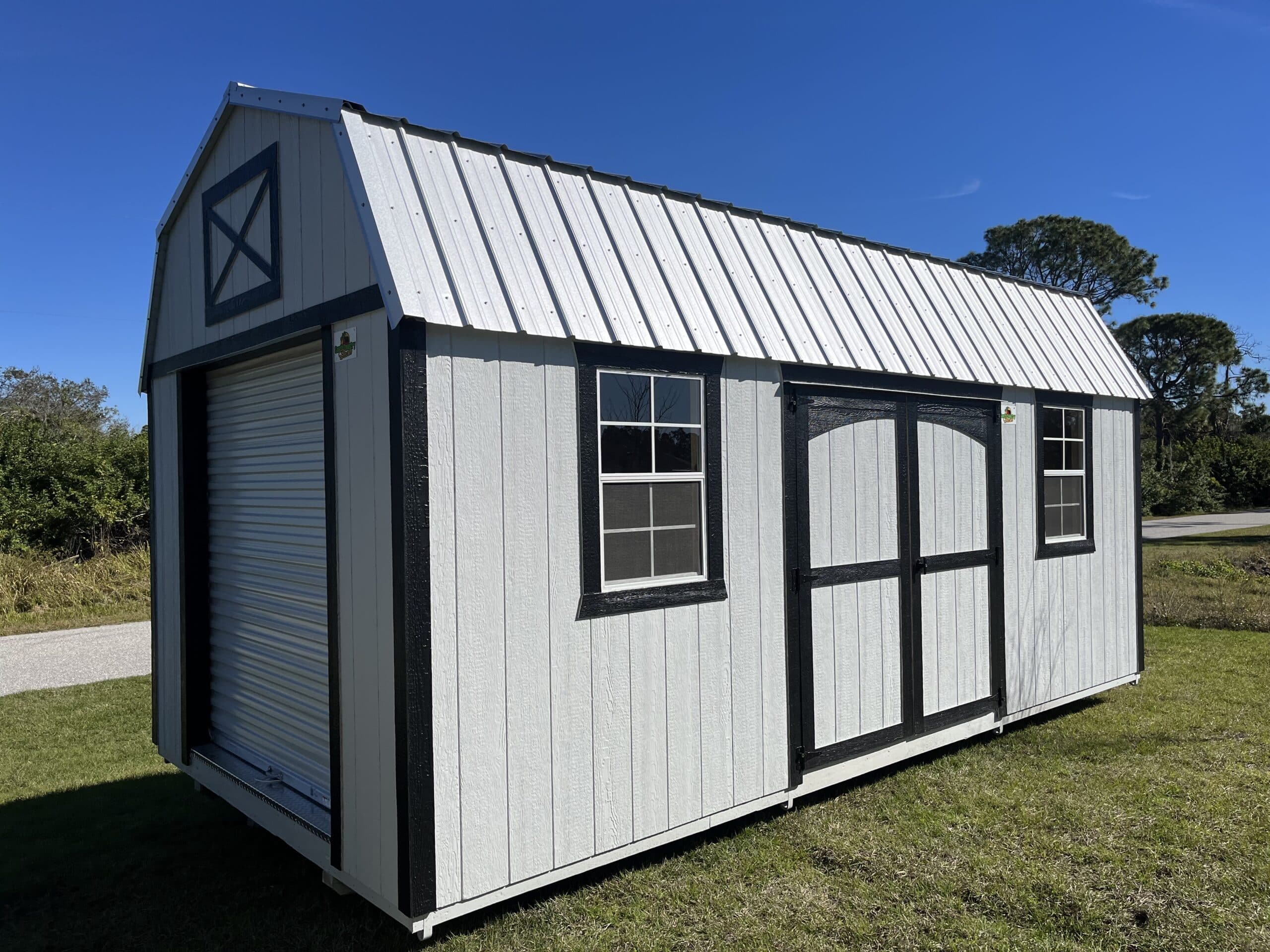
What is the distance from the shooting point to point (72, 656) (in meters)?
8.97

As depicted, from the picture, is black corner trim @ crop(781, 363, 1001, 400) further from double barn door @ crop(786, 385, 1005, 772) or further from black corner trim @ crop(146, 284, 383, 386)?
black corner trim @ crop(146, 284, 383, 386)

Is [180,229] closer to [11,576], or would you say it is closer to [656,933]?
[656,933]

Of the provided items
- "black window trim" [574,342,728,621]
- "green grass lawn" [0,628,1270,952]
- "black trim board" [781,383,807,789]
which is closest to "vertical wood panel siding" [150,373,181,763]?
"green grass lawn" [0,628,1270,952]

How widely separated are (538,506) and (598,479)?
0.32 meters

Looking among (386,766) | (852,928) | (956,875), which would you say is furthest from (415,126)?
(956,875)

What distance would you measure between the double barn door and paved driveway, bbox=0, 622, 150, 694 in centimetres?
698

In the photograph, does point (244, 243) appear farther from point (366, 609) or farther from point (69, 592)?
point (69, 592)

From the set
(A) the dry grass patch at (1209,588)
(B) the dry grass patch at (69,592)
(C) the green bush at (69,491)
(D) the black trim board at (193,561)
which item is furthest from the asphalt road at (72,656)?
(A) the dry grass patch at (1209,588)

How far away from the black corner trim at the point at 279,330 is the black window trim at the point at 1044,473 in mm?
4711

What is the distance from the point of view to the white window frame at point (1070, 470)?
6020 mm

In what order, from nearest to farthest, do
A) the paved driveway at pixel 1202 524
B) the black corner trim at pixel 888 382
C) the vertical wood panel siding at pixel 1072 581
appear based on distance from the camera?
the black corner trim at pixel 888 382 → the vertical wood panel siding at pixel 1072 581 → the paved driveway at pixel 1202 524

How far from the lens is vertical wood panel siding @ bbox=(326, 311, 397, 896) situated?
3113mm

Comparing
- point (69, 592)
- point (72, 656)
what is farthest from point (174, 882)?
point (69, 592)

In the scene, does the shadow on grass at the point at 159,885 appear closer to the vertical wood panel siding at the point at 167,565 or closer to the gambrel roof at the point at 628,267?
the vertical wood panel siding at the point at 167,565
